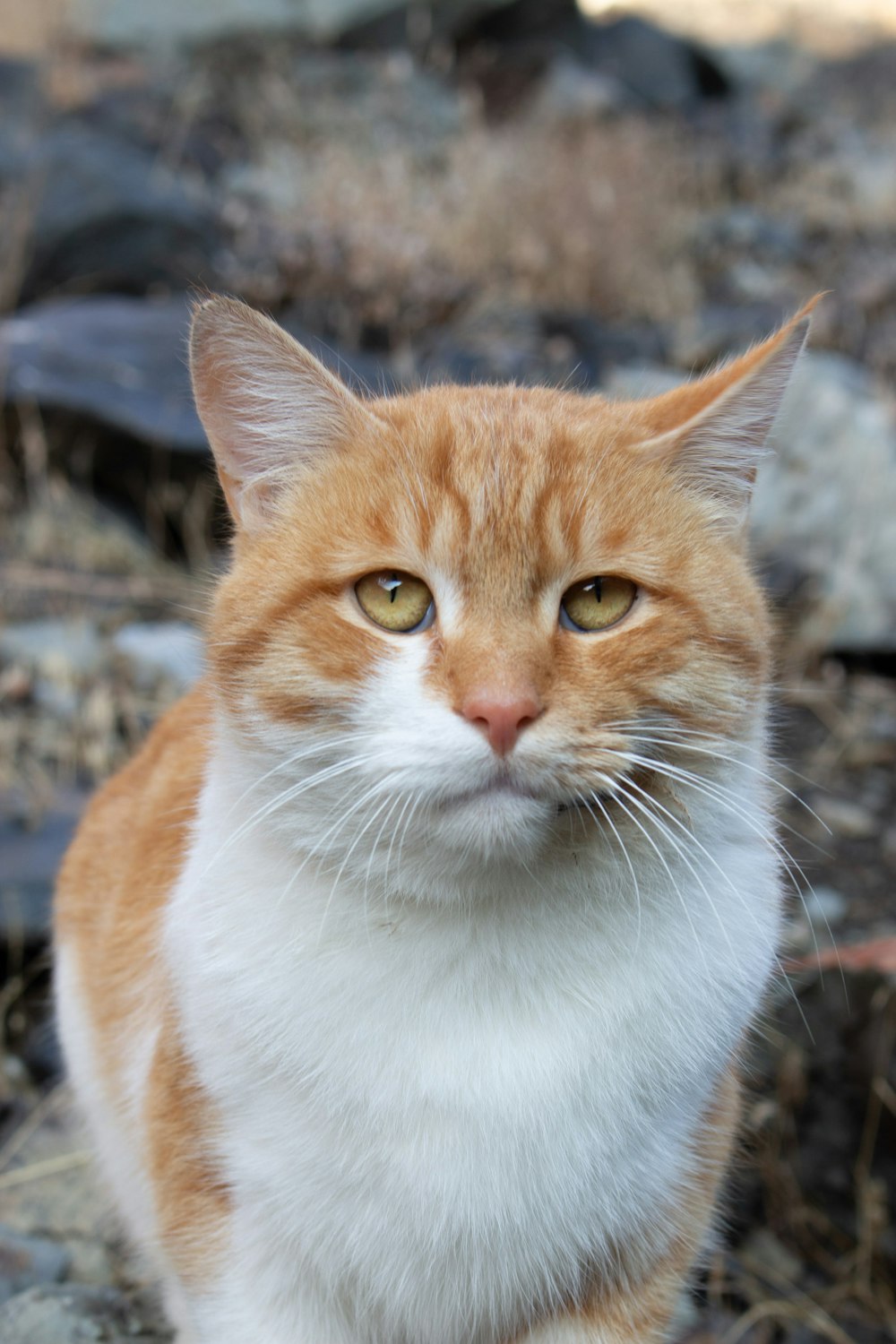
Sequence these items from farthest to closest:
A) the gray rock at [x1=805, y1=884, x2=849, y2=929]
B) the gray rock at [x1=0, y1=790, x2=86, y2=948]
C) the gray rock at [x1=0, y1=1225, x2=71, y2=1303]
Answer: the gray rock at [x1=805, y1=884, x2=849, y2=929], the gray rock at [x1=0, y1=790, x2=86, y2=948], the gray rock at [x1=0, y1=1225, x2=71, y2=1303]

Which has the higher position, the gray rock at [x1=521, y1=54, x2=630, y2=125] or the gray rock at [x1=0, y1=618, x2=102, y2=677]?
the gray rock at [x1=521, y1=54, x2=630, y2=125]

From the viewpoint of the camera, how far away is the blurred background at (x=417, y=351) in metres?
2.81

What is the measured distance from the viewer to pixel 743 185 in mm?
9453

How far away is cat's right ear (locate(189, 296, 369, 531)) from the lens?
1.70 m

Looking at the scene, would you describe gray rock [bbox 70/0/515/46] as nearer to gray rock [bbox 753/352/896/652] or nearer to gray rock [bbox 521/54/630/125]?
gray rock [bbox 521/54/630/125]

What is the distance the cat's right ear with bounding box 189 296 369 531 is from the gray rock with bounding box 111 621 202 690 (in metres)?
2.09

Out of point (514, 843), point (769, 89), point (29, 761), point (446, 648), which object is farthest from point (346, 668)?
point (769, 89)

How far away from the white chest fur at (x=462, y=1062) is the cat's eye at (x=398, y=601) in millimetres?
340

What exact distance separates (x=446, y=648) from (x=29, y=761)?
7.93 ft

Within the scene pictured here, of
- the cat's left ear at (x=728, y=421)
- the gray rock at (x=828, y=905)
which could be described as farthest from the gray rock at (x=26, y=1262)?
the gray rock at (x=828, y=905)

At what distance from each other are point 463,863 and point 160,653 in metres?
2.63

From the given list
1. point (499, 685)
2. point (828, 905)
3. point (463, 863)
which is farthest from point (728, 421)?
point (828, 905)

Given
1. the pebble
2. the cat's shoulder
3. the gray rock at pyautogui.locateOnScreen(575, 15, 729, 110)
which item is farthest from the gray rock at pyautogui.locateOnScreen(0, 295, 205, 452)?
the gray rock at pyautogui.locateOnScreen(575, 15, 729, 110)

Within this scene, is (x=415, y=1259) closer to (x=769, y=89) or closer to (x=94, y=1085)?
(x=94, y=1085)
